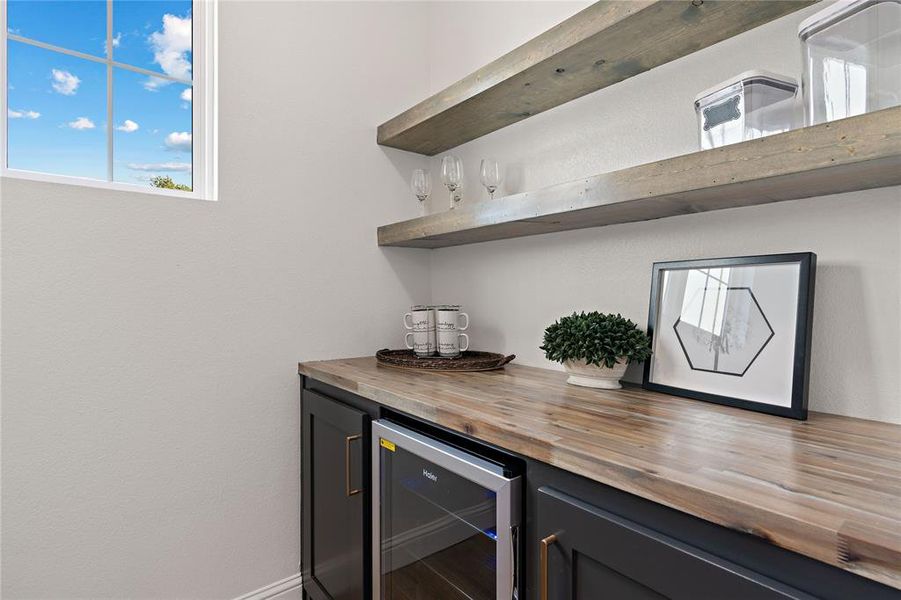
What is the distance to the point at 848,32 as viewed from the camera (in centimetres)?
86

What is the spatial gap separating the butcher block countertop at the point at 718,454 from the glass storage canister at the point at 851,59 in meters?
0.58

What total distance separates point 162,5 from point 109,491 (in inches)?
62.1

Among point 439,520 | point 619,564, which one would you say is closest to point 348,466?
point 439,520

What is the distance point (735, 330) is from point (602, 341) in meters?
0.30

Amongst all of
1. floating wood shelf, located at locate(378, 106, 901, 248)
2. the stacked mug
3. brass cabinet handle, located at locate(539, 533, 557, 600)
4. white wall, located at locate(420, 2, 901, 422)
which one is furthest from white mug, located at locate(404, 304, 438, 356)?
brass cabinet handle, located at locate(539, 533, 557, 600)

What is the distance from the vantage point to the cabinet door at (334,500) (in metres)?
1.34

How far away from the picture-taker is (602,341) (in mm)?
1238

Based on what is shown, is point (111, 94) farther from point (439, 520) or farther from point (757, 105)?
point (757, 105)

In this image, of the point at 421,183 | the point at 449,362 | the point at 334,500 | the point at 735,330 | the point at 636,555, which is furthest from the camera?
the point at 421,183

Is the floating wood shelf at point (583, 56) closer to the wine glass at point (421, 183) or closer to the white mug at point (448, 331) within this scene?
the wine glass at point (421, 183)

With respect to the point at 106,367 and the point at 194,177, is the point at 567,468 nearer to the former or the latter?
the point at 106,367

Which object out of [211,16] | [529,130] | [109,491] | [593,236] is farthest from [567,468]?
[211,16]

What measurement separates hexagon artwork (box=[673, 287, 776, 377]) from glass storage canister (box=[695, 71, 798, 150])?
338 millimetres

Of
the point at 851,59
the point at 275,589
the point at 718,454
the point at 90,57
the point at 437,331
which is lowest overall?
the point at 275,589
